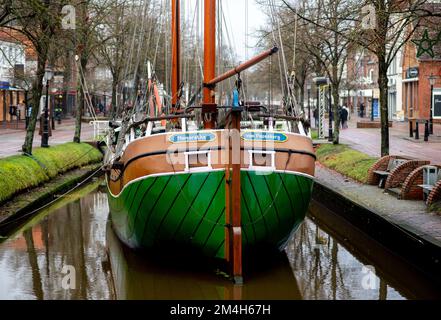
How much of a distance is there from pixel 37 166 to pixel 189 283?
35.1 feet

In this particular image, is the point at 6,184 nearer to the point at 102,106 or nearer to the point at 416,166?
the point at 416,166

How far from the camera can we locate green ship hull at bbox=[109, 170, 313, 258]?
40.9 feet

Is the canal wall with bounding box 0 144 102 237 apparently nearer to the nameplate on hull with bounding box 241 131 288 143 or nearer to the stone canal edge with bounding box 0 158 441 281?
the stone canal edge with bounding box 0 158 441 281

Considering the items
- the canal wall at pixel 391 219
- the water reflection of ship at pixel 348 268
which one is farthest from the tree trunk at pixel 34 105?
the water reflection of ship at pixel 348 268

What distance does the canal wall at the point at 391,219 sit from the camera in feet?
40.7

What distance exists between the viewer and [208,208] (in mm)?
12492

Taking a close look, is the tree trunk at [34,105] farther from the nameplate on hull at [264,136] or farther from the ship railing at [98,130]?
the nameplate on hull at [264,136]

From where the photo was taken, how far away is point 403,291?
1209cm

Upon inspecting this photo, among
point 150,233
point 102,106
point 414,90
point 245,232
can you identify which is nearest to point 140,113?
point 150,233

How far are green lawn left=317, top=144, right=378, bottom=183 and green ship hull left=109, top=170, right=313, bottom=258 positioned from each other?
821cm

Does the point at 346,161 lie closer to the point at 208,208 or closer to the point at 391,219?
the point at 391,219

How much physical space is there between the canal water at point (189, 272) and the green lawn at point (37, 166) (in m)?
1.61

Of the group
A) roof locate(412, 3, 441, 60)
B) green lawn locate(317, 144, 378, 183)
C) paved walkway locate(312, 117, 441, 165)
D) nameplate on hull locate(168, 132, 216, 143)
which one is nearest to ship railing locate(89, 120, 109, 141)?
green lawn locate(317, 144, 378, 183)

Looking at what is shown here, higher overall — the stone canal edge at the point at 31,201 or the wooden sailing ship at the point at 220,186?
the wooden sailing ship at the point at 220,186
